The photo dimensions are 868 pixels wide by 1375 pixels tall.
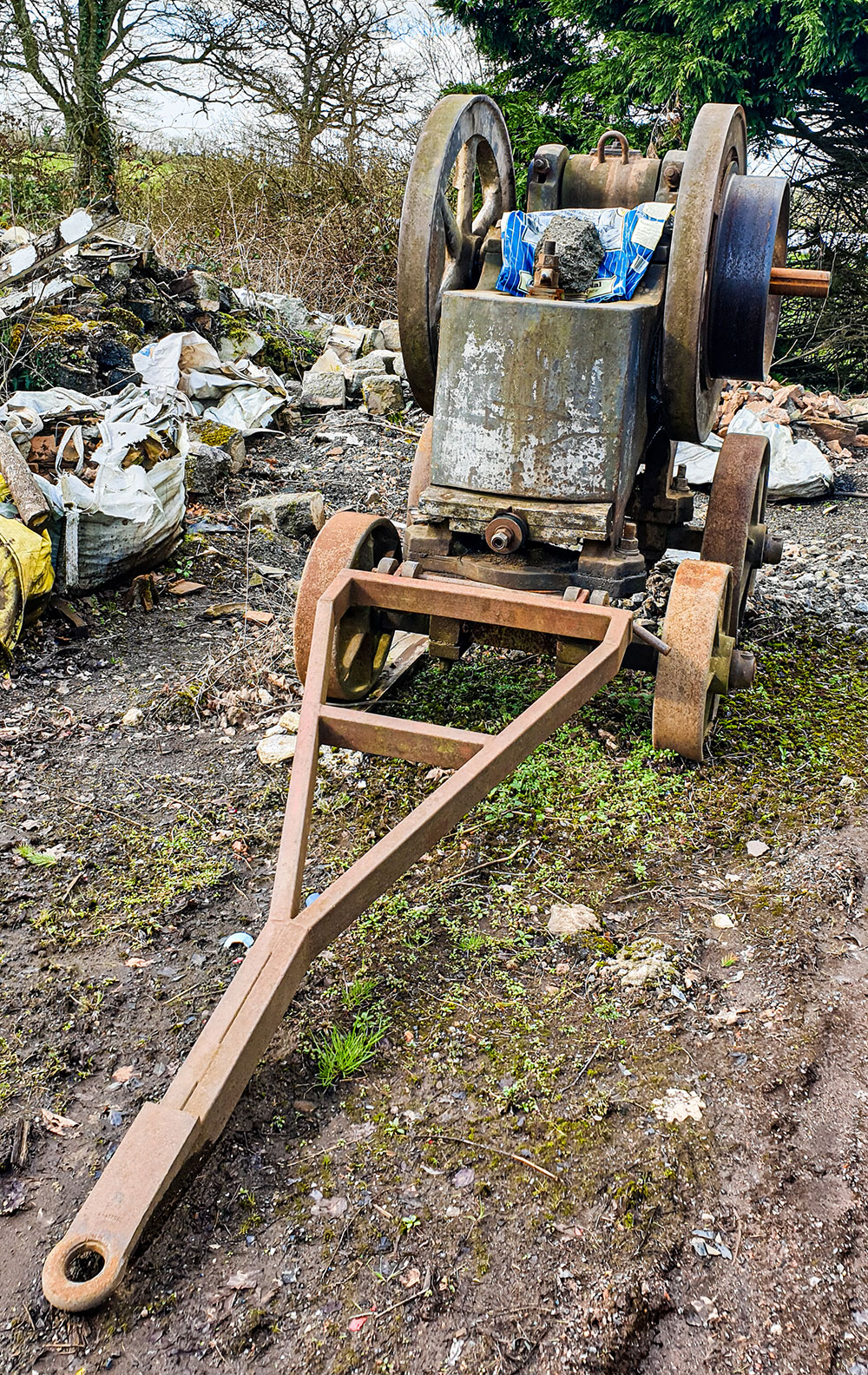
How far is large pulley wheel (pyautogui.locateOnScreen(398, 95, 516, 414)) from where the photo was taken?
3.64 m

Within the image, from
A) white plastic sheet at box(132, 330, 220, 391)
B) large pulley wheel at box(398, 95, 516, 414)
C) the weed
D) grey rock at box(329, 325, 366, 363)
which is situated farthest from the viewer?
grey rock at box(329, 325, 366, 363)

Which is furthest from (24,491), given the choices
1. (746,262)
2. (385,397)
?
(385,397)

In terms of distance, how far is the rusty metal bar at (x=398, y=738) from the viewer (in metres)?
2.73

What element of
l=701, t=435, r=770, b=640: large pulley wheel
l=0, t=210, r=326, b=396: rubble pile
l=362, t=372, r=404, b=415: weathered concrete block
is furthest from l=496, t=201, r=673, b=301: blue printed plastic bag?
l=362, t=372, r=404, b=415: weathered concrete block

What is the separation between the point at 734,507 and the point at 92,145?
1257cm

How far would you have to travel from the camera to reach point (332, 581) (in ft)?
11.7

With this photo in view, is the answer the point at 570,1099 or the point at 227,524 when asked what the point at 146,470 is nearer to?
the point at 227,524

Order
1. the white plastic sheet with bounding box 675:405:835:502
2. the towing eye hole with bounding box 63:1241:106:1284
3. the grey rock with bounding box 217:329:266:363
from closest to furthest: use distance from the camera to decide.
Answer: the towing eye hole with bounding box 63:1241:106:1284 < the white plastic sheet with bounding box 675:405:835:502 < the grey rock with bounding box 217:329:266:363

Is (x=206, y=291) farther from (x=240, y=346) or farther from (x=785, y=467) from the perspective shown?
(x=785, y=467)

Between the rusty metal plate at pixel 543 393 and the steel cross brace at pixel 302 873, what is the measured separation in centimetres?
47

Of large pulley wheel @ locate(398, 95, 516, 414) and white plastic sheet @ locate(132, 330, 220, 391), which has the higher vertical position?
large pulley wheel @ locate(398, 95, 516, 414)

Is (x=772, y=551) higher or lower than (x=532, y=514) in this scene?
lower

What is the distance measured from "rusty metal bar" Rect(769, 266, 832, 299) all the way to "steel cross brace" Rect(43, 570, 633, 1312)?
165 centimetres

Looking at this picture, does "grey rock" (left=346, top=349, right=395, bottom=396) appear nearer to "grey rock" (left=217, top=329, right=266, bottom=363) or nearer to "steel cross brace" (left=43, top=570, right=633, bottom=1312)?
"grey rock" (left=217, top=329, right=266, bottom=363)
